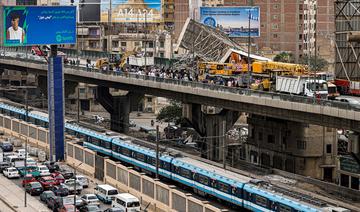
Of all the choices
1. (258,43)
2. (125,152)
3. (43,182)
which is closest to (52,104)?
(125,152)

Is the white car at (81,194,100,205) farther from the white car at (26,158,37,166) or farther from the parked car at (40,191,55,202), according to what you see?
the white car at (26,158,37,166)

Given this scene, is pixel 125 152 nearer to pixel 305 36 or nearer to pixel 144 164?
pixel 144 164

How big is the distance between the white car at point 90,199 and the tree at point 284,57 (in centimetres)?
7264

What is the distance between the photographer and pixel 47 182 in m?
56.8

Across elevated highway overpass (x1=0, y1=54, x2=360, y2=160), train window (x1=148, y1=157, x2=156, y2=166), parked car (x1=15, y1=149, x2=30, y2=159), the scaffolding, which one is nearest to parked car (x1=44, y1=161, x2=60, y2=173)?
parked car (x1=15, y1=149, x2=30, y2=159)

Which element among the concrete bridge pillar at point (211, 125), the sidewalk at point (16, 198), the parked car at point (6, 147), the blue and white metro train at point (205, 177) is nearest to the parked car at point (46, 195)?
the sidewalk at point (16, 198)

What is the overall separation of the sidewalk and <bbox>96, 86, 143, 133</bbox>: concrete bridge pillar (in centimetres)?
3062

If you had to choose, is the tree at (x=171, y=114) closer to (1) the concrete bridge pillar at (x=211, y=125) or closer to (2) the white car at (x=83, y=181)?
(1) the concrete bridge pillar at (x=211, y=125)

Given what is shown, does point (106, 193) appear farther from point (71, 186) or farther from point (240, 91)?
point (240, 91)

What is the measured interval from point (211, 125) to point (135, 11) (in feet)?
148

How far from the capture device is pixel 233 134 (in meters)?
89.1

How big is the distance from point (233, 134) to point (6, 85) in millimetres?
64437

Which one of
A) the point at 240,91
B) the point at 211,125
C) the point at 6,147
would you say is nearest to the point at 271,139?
the point at 211,125

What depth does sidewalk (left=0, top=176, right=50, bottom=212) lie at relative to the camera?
50.5m
